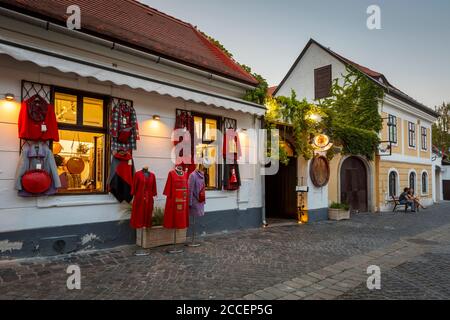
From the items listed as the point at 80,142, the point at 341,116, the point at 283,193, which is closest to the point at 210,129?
the point at 80,142

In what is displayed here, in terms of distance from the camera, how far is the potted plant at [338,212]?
39.2 ft

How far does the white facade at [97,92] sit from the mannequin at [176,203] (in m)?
0.99

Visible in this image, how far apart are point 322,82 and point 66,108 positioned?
15218 millimetres

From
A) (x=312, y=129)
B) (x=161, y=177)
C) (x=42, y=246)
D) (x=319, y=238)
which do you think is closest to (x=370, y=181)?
(x=312, y=129)

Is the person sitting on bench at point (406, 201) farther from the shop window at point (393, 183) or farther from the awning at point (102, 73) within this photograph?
the awning at point (102, 73)

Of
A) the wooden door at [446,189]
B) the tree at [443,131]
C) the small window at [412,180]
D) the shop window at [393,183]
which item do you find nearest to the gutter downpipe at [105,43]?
the shop window at [393,183]

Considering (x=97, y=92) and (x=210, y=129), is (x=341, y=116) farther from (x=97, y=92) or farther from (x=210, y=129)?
(x=97, y=92)

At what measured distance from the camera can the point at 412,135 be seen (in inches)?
792

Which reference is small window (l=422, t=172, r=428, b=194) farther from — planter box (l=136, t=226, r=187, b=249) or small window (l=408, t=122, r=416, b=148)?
planter box (l=136, t=226, r=187, b=249)

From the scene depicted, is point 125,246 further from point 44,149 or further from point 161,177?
point 44,149

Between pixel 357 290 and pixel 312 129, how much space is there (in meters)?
7.32

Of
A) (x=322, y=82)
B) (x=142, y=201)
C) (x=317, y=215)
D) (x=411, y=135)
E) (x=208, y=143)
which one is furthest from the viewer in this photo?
(x=411, y=135)

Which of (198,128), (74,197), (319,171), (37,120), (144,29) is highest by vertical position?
(144,29)

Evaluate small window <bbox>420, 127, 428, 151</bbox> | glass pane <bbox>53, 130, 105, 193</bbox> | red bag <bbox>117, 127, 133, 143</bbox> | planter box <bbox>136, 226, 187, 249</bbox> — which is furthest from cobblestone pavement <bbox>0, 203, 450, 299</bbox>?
small window <bbox>420, 127, 428, 151</bbox>
